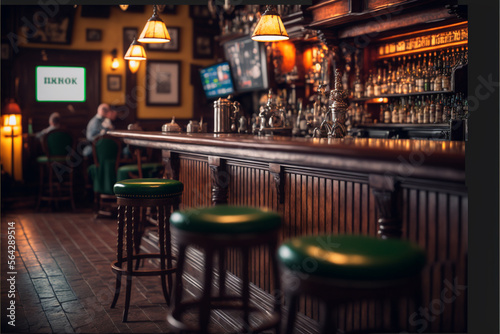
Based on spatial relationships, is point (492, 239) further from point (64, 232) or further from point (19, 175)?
point (19, 175)

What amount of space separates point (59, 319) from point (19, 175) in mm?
6184

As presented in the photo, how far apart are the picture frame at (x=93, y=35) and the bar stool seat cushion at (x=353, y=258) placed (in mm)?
8310

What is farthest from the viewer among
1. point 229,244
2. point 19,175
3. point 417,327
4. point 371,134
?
point 19,175

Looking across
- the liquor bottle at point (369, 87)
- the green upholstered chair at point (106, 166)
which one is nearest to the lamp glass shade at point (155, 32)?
the green upholstered chair at point (106, 166)

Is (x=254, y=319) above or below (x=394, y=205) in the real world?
below

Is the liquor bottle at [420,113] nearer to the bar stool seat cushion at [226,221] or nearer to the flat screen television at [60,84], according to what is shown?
the bar stool seat cushion at [226,221]

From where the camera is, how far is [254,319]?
310 centimetres

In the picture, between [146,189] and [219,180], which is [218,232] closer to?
[146,189]

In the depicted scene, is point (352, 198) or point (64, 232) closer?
point (352, 198)

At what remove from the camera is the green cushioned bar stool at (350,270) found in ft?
4.91

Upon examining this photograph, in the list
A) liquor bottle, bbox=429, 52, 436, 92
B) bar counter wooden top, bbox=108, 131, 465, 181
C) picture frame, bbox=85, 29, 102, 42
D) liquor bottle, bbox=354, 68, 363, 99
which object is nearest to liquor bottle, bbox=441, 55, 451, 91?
liquor bottle, bbox=429, 52, 436, 92

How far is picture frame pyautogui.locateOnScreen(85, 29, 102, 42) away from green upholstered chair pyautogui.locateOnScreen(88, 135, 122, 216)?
320cm

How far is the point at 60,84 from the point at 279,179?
701cm

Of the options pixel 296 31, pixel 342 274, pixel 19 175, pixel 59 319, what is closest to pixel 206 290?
pixel 342 274
